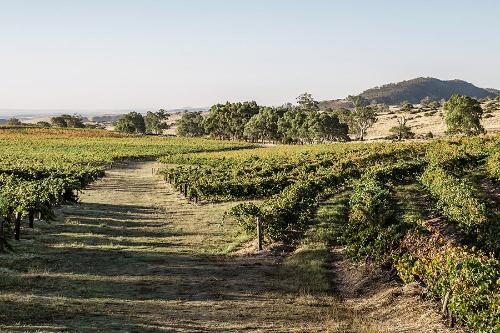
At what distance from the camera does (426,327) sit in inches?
589

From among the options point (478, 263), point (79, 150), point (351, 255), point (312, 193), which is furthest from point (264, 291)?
point (79, 150)

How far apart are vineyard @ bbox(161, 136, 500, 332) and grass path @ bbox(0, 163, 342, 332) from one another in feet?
12.0

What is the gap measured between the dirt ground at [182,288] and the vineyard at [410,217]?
1236 mm

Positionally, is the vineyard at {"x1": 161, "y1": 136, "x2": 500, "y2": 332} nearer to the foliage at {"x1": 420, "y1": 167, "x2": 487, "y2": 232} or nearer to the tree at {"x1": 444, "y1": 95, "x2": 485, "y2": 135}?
the foliage at {"x1": 420, "y1": 167, "x2": 487, "y2": 232}

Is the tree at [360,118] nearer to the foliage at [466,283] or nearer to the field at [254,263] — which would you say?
the field at [254,263]

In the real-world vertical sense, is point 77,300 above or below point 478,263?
below

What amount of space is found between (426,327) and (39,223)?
24396 mm

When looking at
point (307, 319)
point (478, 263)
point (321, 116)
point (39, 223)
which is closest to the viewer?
point (478, 263)

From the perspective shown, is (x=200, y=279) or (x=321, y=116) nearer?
(x=200, y=279)

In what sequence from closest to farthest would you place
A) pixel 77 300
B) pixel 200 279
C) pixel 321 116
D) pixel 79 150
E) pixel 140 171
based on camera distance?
pixel 77 300 → pixel 200 279 → pixel 140 171 → pixel 79 150 → pixel 321 116

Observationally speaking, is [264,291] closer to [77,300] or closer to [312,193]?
[77,300]

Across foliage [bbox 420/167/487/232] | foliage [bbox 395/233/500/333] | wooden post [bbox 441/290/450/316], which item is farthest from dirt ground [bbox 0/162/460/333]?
foliage [bbox 420/167/487/232]

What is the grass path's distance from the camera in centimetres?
1560

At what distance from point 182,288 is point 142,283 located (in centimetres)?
177
